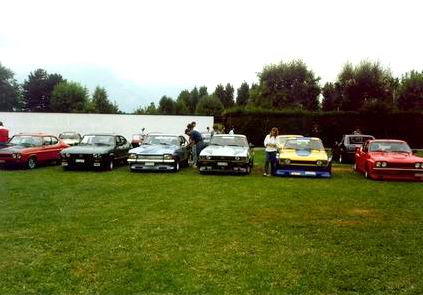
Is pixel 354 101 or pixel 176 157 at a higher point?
pixel 354 101

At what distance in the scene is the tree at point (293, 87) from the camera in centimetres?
5266

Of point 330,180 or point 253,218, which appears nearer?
point 253,218

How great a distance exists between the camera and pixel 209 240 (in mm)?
7355

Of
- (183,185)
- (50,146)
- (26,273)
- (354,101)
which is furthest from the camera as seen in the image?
(354,101)

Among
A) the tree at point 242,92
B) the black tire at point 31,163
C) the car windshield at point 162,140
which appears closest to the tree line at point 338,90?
the car windshield at point 162,140

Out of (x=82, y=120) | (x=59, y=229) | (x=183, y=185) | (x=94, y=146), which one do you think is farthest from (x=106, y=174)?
(x=82, y=120)

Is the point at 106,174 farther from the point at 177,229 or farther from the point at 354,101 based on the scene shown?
the point at 354,101

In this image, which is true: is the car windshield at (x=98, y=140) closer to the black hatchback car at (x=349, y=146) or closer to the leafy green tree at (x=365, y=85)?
the black hatchback car at (x=349, y=146)

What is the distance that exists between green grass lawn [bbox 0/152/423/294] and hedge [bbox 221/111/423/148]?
2295 centimetres

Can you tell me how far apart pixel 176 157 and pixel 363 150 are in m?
6.91

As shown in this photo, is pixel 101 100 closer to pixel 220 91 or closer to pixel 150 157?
pixel 220 91

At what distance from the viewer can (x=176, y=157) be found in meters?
17.7

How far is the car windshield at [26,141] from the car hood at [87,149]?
76.3 inches

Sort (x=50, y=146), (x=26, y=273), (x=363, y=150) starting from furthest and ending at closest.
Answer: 1. (x=50, y=146)
2. (x=363, y=150)
3. (x=26, y=273)
